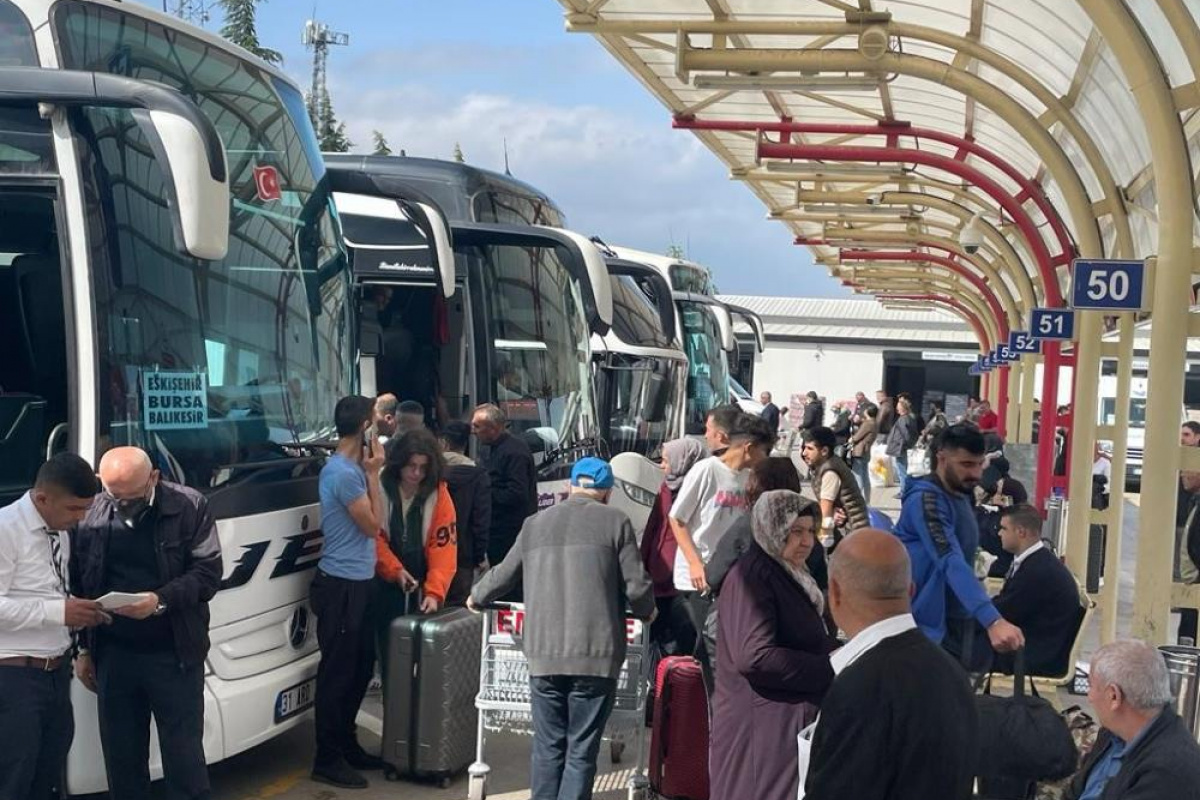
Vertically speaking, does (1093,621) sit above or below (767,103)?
below

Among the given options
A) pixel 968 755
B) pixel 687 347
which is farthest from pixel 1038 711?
pixel 687 347

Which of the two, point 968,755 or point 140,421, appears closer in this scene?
point 968,755

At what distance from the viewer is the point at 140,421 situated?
6.23 meters

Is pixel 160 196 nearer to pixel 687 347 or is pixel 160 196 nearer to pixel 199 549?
pixel 199 549

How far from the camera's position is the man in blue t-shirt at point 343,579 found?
7.22m

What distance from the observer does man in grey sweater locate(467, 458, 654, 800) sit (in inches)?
251

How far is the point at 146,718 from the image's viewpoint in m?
6.04

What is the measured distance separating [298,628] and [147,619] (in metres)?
1.53

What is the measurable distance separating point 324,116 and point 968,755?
191 feet

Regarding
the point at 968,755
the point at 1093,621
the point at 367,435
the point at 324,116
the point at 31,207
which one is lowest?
the point at 1093,621

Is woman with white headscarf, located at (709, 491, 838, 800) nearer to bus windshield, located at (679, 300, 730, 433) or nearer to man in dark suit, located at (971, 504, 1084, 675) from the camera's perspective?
man in dark suit, located at (971, 504, 1084, 675)

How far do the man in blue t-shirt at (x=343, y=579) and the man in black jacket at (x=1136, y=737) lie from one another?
368cm

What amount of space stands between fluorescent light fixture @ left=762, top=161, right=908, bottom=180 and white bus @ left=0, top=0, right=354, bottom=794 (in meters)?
9.79

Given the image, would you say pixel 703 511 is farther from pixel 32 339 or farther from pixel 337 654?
pixel 32 339
